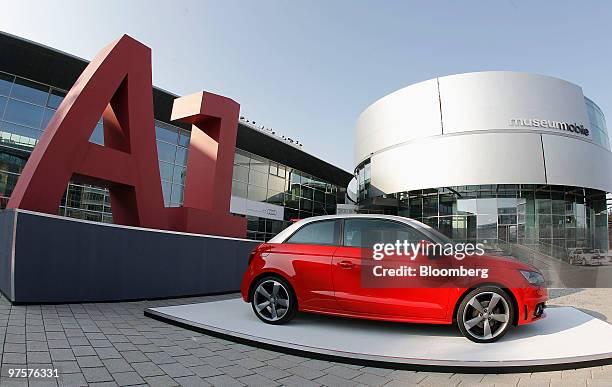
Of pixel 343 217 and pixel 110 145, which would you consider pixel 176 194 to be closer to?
pixel 110 145

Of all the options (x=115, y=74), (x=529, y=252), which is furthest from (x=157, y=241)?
(x=529, y=252)

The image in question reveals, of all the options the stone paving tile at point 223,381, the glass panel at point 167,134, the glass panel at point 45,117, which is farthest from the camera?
the glass panel at point 167,134

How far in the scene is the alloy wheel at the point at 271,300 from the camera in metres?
4.45

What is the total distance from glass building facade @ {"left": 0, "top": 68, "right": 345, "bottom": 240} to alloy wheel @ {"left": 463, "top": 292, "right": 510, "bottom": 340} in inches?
466

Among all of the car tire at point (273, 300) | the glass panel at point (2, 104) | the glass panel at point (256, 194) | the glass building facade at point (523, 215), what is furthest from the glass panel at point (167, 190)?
the glass building facade at point (523, 215)

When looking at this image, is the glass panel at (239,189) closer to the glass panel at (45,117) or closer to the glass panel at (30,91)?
the glass panel at (45,117)

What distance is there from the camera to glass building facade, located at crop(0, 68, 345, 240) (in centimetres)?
1568

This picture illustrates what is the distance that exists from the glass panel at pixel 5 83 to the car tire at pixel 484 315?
2046cm

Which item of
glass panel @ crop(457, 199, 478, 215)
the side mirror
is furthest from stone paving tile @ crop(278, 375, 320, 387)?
glass panel @ crop(457, 199, 478, 215)

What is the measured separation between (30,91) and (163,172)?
732 cm

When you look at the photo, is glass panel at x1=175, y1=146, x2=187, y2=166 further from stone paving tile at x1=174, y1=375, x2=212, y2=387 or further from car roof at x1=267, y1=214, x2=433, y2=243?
stone paving tile at x1=174, y1=375, x2=212, y2=387

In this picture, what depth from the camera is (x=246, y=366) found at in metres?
3.15

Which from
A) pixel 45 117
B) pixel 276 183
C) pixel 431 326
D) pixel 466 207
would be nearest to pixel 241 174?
pixel 276 183

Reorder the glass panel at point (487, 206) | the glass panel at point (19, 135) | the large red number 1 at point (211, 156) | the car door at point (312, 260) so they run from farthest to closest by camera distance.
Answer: the glass panel at point (487, 206) < the glass panel at point (19, 135) < the large red number 1 at point (211, 156) < the car door at point (312, 260)
